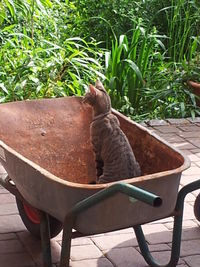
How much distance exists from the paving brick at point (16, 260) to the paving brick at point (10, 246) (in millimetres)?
46

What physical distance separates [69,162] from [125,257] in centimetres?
65

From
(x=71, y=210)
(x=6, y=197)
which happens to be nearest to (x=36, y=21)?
(x=6, y=197)

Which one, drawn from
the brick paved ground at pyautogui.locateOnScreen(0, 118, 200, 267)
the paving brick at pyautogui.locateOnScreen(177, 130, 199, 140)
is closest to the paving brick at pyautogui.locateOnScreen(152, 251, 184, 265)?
the brick paved ground at pyautogui.locateOnScreen(0, 118, 200, 267)

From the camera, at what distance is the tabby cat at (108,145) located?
3.33 metres

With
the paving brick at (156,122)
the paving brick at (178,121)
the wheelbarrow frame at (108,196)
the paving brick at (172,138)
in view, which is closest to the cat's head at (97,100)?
the wheelbarrow frame at (108,196)

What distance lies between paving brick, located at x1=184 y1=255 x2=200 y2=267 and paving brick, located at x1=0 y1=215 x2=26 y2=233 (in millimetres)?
983

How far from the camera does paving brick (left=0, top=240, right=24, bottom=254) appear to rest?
3.68 m

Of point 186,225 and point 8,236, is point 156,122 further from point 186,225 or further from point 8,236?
point 8,236

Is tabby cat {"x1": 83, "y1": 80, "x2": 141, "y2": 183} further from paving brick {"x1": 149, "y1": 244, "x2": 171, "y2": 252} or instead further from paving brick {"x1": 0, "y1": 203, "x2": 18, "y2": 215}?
paving brick {"x1": 0, "y1": 203, "x2": 18, "y2": 215}

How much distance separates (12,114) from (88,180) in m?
0.59

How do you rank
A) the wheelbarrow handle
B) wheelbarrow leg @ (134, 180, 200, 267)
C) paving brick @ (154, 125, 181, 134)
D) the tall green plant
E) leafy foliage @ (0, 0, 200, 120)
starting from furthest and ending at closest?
the tall green plant
leafy foliage @ (0, 0, 200, 120)
paving brick @ (154, 125, 181, 134)
wheelbarrow leg @ (134, 180, 200, 267)
the wheelbarrow handle

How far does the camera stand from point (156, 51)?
24.1ft

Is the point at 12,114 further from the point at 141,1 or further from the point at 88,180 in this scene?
the point at 141,1

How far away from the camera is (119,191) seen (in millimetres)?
2623
